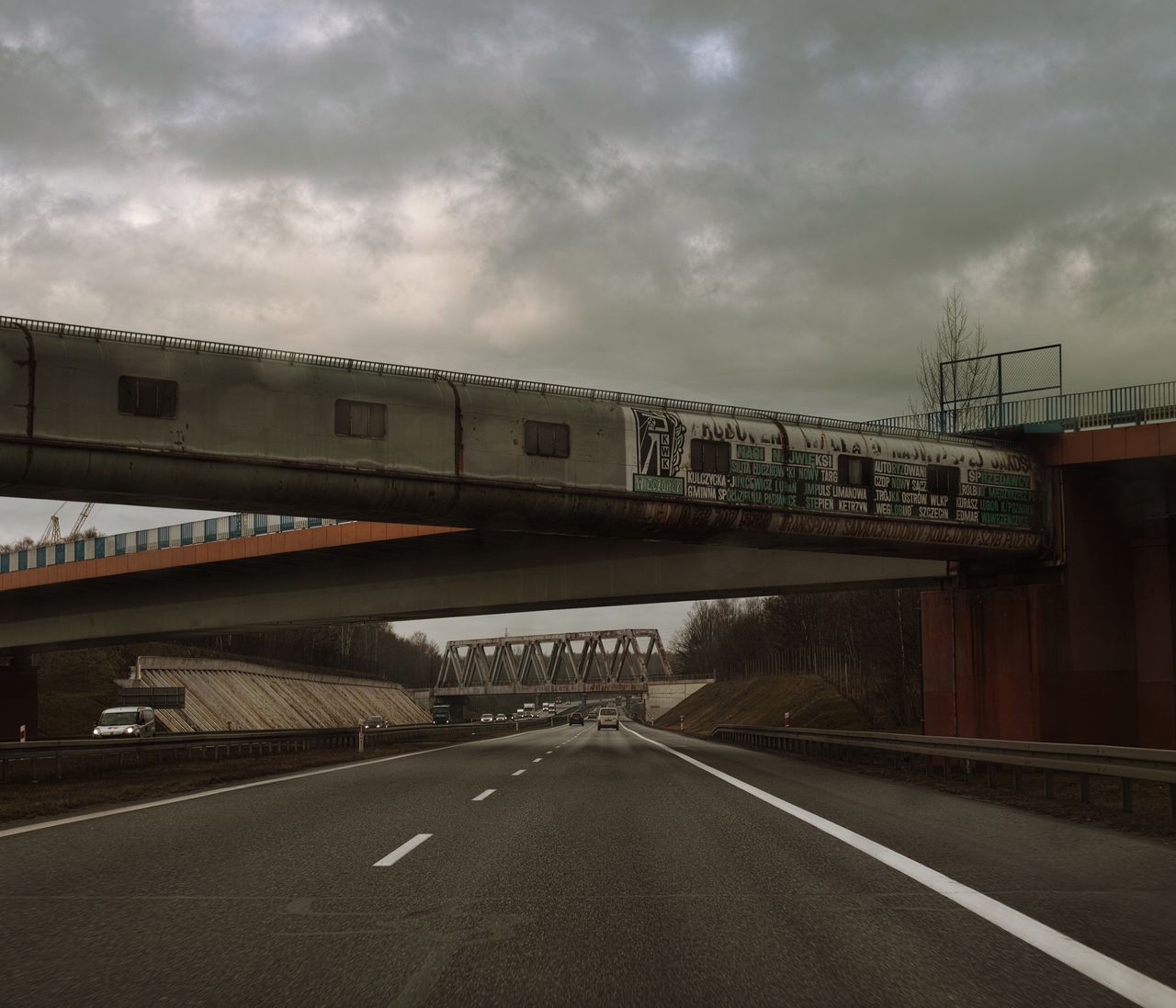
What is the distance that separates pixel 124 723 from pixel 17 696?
1011 centimetres

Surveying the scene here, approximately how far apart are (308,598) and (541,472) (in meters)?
20.0

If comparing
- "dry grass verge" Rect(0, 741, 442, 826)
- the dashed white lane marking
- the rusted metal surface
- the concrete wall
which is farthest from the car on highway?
the dashed white lane marking

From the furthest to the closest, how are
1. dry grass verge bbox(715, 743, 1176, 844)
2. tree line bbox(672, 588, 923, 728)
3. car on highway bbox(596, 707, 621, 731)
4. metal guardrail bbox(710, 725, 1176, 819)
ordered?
1. car on highway bbox(596, 707, 621, 731)
2. tree line bbox(672, 588, 923, 728)
3. metal guardrail bbox(710, 725, 1176, 819)
4. dry grass verge bbox(715, 743, 1176, 844)

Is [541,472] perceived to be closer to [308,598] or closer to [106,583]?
[308,598]

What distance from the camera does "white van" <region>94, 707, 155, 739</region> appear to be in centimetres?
4625

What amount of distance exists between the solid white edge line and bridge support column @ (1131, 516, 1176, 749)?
18760 mm

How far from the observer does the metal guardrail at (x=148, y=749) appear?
876 inches

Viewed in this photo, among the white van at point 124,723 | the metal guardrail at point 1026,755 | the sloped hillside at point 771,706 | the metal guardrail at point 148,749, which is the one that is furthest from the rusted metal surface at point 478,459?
the sloped hillside at point 771,706

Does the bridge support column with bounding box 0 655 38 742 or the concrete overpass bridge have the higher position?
the concrete overpass bridge

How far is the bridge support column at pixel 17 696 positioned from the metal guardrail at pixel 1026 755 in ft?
129

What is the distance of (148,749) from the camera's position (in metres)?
27.0

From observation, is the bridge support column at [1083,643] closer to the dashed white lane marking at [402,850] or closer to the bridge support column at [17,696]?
the dashed white lane marking at [402,850]

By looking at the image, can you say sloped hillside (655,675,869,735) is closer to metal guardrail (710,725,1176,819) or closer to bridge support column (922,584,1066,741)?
bridge support column (922,584,1066,741)

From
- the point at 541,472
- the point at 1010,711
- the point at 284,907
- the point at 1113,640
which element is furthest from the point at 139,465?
the point at 1113,640
